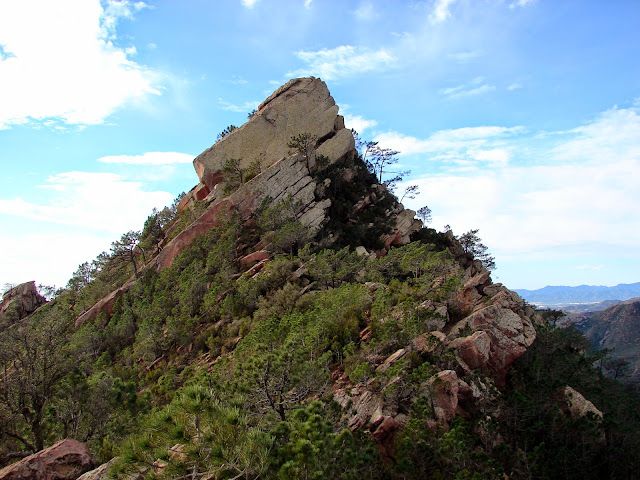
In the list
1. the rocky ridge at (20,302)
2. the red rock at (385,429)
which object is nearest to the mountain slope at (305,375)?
the red rock at (385,429)

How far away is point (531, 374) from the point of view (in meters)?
21.1

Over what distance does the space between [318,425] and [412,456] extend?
5.71 metres

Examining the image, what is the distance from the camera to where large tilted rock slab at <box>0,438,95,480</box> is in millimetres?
10805

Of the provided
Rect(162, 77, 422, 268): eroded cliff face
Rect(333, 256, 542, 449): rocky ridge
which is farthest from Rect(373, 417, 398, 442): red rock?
Rect(162, 77, 422, 268): eroded cliff face

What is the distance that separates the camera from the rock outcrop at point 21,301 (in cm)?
5983

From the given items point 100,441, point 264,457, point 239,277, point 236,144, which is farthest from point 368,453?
point 236,144

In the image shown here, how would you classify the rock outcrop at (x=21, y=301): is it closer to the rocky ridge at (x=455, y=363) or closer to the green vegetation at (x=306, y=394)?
the green vegetation at (x=306, y=394)

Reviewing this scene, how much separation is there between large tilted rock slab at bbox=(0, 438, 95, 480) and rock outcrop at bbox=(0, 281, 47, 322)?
59.2m

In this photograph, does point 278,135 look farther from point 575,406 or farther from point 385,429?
point 385,429

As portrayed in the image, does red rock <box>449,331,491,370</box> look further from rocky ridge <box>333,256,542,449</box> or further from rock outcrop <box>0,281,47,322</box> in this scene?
rock outcrop <box>0,281,47,322</box>

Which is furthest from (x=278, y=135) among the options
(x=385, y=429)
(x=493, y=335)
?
(x=385, y=429)

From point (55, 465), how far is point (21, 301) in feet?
206

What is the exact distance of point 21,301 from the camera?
61.9m

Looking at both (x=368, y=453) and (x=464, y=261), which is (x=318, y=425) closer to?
(x=368, y=453)
